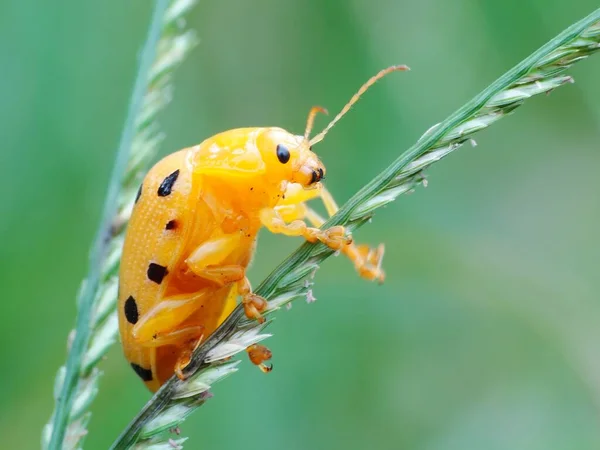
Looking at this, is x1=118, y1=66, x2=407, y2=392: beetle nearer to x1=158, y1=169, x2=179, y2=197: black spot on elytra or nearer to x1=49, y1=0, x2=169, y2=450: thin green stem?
x1=158, y1=169, x2=179, y2=197: black spot on elytra

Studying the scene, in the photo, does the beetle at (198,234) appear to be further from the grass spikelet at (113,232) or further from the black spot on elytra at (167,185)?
the grass spikelet at (113,232)

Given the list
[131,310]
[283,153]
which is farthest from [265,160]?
[131,310]

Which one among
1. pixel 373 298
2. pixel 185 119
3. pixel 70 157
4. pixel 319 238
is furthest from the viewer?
pixel 185 119

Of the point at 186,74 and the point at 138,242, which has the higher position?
the point at 186,74

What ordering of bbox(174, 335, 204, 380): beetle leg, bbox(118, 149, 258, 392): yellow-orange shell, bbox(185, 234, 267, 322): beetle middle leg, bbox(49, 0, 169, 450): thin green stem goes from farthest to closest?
bbox(118, 149, 258, 392): yellow-orange shell → bbox(185, 234, 267, 322): beetle middle leg → bbox(174, 335, 204, 380): beetle leg → bbox(49, 0, 169, 450): thin green stem

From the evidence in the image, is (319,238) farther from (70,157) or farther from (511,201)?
(511,201)

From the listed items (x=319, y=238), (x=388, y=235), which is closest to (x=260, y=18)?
(x=388, y=235)

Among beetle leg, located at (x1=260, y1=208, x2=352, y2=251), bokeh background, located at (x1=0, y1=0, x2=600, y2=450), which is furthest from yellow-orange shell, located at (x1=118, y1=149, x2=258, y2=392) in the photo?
bokeh background, located at (x1=0, y1=0, x2=600, y2=450)
